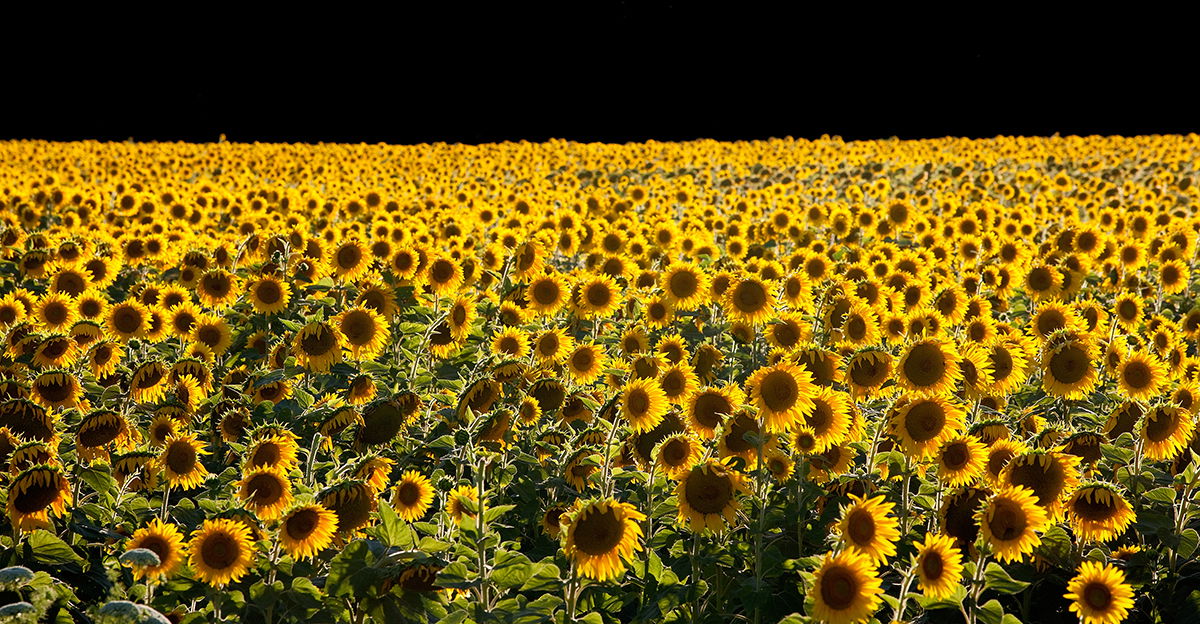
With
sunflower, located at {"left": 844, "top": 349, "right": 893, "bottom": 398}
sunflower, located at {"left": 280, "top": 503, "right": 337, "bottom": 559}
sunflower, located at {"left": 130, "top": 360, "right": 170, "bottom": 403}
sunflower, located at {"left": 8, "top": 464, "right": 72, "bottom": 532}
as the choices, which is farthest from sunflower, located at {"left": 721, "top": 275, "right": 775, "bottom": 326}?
sunflower, located at {"left": 8, "top": 464, "right": 72, "bottom": 532}

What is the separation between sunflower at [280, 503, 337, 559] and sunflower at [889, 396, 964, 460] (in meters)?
1.79

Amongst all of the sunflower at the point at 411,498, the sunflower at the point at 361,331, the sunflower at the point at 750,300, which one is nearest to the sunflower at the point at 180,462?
the sunflower at the point at 411,498

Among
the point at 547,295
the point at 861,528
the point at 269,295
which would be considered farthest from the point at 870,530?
the point at 269,295

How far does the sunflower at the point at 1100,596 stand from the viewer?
2.64 metres

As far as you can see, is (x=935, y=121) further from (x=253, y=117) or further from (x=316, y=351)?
(x=316, y=351)

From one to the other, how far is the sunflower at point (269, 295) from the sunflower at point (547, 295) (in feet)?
4.31

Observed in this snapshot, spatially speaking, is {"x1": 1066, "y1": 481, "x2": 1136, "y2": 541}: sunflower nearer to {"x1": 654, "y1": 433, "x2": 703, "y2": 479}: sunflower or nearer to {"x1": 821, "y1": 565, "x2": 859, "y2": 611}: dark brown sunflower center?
{"x1": 821, "y1": 565, "x2": 859, "y2": 611}: dark brown sunflower center

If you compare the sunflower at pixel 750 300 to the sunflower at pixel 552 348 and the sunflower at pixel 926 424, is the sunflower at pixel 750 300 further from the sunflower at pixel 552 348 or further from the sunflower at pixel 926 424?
the sunflower at pixel 926 424

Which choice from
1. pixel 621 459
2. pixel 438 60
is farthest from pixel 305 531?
pixel 438 60

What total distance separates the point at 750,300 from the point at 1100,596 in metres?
2.48

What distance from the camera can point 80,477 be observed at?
307cm

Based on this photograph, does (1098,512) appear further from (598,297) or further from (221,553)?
(598,297)

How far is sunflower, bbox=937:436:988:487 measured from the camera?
9.84 feet

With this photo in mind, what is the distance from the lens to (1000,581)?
280 centimetres
